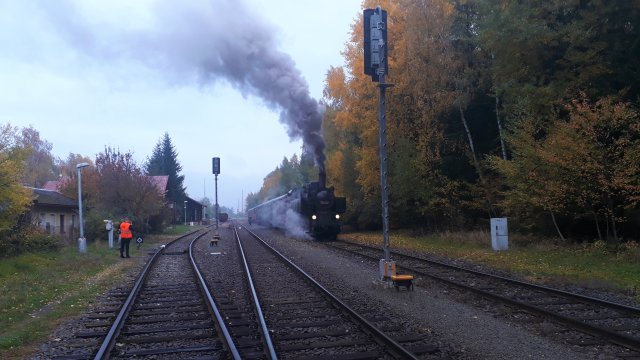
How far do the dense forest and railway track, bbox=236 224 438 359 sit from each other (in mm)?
10127

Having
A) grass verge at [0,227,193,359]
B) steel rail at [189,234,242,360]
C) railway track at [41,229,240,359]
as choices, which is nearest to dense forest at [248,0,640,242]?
steel rail at [189,234,242,360]

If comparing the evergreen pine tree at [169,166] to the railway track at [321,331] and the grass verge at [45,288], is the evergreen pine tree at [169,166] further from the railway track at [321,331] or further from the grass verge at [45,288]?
the railway track at [321,331]

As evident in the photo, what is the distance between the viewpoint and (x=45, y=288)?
45.2 ft

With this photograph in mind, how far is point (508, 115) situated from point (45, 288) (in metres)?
19.6

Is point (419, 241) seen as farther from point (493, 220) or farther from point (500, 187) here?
point (493, 220)

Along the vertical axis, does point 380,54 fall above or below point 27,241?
above

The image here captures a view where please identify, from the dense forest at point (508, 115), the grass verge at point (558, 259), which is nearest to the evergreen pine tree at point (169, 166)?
the dense forest at point (508, 115)

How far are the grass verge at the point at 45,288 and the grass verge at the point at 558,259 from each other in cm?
1042

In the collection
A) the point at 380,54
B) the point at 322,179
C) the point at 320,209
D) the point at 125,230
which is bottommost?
the point at 125,230

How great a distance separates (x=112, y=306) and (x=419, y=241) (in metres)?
18.0

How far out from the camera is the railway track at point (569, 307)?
7.33m

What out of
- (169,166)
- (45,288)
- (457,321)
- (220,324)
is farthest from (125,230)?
A: (169,166)

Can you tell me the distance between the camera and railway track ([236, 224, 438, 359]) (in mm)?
6875

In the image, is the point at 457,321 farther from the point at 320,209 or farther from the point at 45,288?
the point at 320,209
